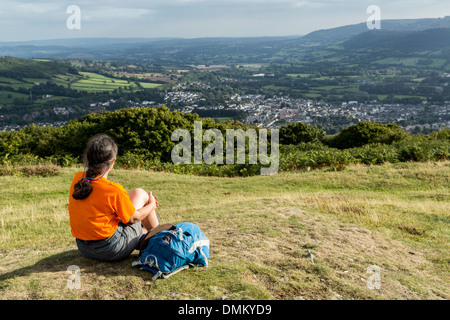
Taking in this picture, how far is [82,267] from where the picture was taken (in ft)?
16.2

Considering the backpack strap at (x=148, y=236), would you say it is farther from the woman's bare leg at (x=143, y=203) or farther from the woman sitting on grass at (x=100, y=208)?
the woman's bare leg at (x=143, y=203)

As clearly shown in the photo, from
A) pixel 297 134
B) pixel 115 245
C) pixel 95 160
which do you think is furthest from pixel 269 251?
pixel 297 134

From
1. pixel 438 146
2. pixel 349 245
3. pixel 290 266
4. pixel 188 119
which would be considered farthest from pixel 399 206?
pixel 188 119

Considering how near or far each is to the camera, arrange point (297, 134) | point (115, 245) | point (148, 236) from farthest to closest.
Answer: point (297, 134) → point (148, 236) → point (115, 245)

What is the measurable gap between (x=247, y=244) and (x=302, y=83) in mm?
132181

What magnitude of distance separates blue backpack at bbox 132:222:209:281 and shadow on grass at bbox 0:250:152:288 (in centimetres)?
18

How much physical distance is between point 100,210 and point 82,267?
109cm

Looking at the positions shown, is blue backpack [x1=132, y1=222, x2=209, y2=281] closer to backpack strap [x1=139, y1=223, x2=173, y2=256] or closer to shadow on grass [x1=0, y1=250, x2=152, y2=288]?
backpack strap [x1=139, y1=223, x2=173, y2=256]

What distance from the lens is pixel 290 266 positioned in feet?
17.2

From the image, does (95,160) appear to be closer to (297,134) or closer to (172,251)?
(172,251)

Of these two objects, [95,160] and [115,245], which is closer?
[95,160]

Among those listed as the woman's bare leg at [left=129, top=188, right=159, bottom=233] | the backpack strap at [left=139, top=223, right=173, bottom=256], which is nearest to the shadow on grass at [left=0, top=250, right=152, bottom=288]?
the backpack strap at [left=139, top=223, right=173, bottom=256]

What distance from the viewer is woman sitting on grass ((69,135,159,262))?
446 cm
